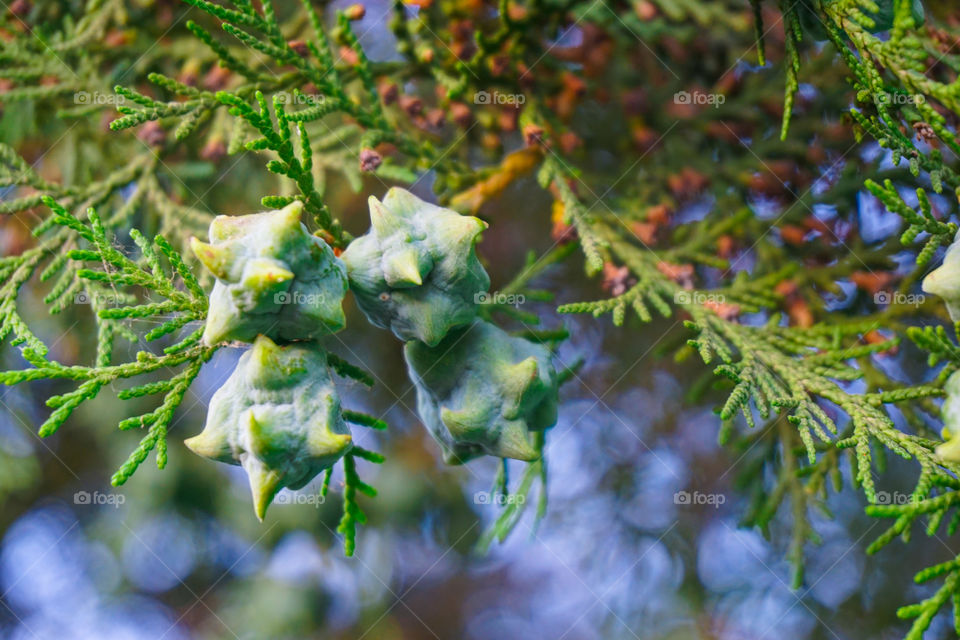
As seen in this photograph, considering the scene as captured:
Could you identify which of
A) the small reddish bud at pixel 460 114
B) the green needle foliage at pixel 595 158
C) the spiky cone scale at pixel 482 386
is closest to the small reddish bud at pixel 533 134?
the green needle foliage at pixel 595 158

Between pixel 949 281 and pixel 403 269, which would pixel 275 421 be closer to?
pixel 403 269

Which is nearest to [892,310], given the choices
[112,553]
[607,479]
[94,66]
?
[607,479]

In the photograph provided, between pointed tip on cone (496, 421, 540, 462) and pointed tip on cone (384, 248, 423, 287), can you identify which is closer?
pointed tip on cone (384, 248, 423, 287)

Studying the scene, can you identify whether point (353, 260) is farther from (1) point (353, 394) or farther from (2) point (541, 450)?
(1) point (353, 394)

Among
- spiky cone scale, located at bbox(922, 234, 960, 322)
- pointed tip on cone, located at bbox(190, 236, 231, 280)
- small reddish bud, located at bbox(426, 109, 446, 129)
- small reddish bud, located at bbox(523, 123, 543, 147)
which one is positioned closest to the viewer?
pointed tip on cone, located at bbox(190, 236, 231, 280)

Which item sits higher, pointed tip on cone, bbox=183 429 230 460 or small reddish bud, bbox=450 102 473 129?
small reddish bud, bbox=450 102 473 129

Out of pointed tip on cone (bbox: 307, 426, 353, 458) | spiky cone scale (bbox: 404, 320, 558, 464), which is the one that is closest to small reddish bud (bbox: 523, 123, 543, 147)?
spiky cone scale (bbox: 404, 320, 558, 464)

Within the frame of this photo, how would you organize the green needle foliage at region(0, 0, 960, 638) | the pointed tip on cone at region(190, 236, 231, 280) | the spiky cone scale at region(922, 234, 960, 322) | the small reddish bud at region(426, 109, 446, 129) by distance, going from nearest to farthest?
the pointed tip on cone at region(190, 236, 231, 280)
the spiky cone scale at region(922, 234, 960, 322)
the green needle foliage at region(0, 0, 960, 638)
the small reddish bud at region(426, 109, 446, 129)

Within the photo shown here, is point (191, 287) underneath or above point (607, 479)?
above

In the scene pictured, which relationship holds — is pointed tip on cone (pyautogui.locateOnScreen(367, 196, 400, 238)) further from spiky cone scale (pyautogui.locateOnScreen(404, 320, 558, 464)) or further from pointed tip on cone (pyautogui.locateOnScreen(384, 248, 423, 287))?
spiky cone scale (pyautogui.locateOnScreen(404, 320, 558, 464))
